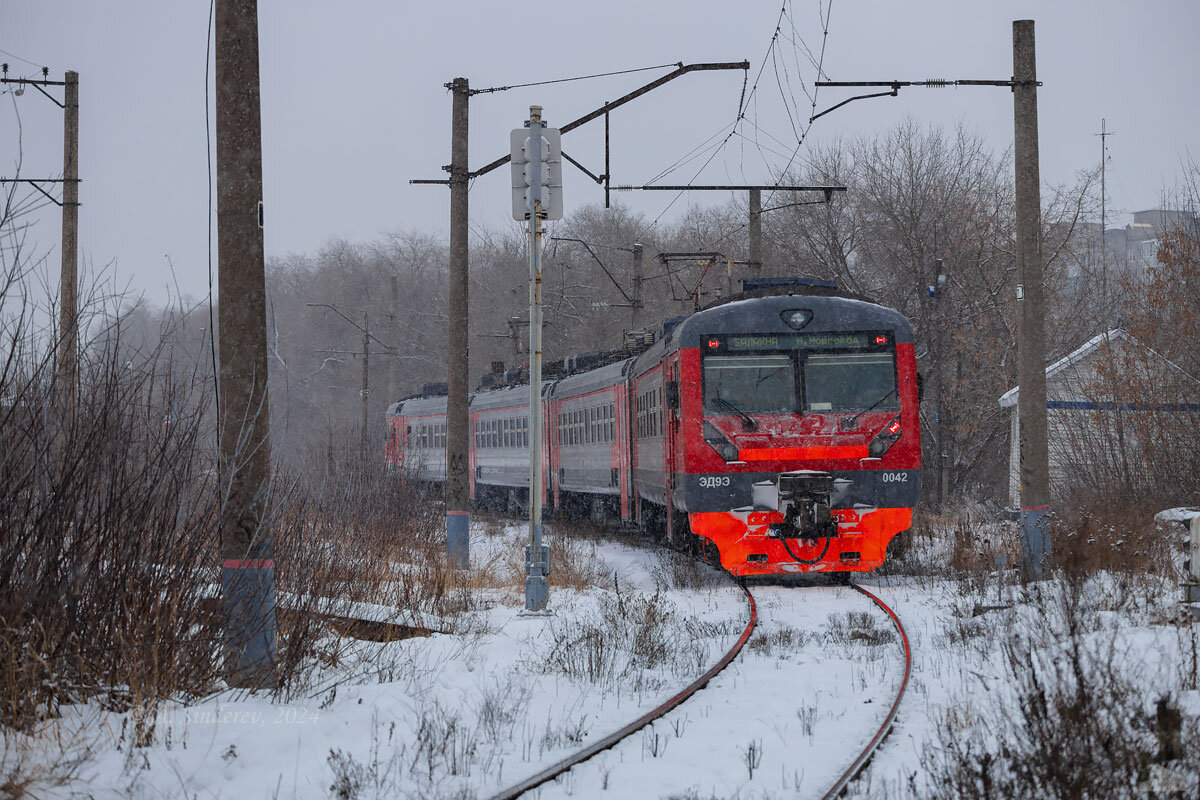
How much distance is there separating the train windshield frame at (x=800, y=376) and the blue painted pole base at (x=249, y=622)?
22.9 ft

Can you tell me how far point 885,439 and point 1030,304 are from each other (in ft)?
7.27

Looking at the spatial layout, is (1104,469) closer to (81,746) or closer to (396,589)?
(396,589)

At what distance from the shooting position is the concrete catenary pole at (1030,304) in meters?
13.3

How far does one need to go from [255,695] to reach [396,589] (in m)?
4.46

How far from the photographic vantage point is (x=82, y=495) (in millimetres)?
5949

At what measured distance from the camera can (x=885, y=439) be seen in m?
13.2

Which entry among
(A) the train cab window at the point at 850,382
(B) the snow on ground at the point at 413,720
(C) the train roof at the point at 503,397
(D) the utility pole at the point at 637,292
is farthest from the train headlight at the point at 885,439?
(D) the utility pole at the point at 637,292

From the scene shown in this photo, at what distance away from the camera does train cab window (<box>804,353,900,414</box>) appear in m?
13.2

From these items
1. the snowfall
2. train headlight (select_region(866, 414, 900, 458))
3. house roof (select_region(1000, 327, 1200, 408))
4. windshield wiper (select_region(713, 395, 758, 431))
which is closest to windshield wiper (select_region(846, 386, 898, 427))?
train headlight (select_region(866, 414, 900, 458))

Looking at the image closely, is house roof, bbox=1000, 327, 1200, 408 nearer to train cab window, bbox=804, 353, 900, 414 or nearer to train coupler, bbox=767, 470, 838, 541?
train cab window, bbox=804, 353, 900, 414

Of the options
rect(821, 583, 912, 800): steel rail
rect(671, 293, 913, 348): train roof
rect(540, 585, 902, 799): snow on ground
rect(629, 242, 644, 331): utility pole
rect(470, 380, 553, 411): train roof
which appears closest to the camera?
rect(821, 583, 912, 800): steel rail

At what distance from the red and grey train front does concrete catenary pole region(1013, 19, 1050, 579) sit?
126cm

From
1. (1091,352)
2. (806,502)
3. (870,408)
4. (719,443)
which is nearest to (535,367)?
(719,443)

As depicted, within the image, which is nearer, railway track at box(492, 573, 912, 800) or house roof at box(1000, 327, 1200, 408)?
railway track at box(492, 573, 912, 800)
